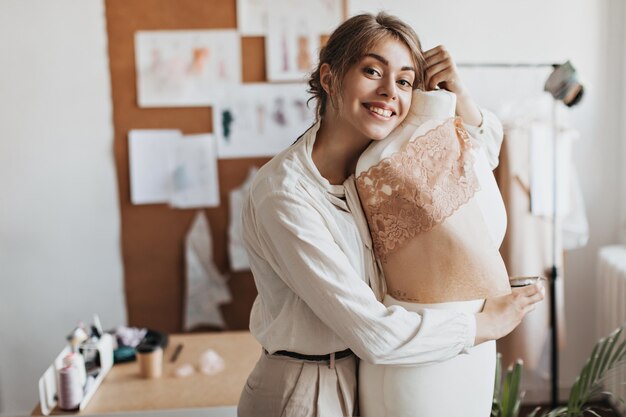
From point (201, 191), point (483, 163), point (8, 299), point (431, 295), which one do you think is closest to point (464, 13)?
point (201, 191)

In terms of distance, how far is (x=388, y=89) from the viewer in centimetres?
129

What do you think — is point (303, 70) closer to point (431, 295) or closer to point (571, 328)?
point (571, 328)

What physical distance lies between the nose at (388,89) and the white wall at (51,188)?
235 centimetres

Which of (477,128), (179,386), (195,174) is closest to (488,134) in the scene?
(477,128)

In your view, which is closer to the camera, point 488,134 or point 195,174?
point 488,134

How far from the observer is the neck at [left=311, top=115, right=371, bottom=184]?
4.48ft

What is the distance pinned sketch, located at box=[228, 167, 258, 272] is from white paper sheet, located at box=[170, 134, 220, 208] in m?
0.09

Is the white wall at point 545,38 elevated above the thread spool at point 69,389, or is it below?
above

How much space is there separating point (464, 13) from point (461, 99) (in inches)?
80.2

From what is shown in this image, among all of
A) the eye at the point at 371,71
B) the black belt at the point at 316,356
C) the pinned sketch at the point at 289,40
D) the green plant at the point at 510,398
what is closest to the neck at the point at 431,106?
the eye at the point at 371,71

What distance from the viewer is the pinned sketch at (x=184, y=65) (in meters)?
3.29

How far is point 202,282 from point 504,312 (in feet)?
7.52

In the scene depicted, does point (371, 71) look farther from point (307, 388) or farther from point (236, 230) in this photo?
point (236, 230)

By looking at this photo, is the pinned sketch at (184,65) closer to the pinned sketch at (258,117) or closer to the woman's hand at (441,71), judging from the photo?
the pinned sketch at (258,117)
